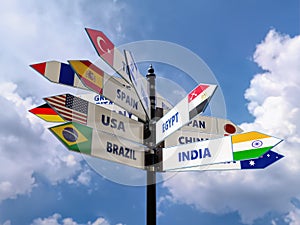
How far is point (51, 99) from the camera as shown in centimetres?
245

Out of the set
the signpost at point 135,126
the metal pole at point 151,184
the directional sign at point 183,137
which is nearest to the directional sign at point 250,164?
the signpost at point 135,126

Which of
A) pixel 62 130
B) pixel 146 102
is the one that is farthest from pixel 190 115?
pixel 62 130

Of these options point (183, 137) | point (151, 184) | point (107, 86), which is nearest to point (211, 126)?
point (183, 137)

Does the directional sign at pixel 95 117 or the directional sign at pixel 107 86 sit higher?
the directional sign at pixel 107 86

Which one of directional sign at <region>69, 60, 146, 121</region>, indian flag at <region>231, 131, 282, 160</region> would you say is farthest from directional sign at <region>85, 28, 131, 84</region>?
indian flag at <region>231, 131, 282, 160</region>

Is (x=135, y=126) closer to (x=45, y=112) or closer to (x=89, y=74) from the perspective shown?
(x=89, y=74)

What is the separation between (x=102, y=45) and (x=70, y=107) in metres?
0.57

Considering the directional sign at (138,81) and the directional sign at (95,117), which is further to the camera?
the directional sign at (138,81)

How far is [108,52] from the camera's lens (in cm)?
274

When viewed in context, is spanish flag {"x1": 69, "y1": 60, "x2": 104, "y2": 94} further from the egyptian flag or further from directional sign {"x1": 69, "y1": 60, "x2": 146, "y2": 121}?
the egyptian flag

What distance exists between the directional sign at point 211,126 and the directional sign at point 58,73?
3.92 feet

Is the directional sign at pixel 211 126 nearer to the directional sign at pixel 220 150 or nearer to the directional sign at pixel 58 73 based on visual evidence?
the directional sign at pixel 220 150

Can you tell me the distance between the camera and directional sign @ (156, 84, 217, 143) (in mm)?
2484

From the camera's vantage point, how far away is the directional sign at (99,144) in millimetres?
2172
